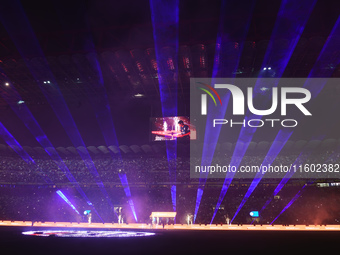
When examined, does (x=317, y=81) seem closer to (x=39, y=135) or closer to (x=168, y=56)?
(x=168, y=56)

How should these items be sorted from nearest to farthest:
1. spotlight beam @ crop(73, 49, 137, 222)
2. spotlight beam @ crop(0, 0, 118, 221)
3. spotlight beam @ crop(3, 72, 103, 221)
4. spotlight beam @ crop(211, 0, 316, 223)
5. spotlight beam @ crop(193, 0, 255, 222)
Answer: spotlight beam @ crop(211, 0, 316, 223)
spotlight beam @ crop(193, 0, 255, 222)
spotlight beam @ crop(0, 0, 118, 221)
spotlight beam @ crop(73, 49, 137, 222)
spotlight beam @ crop(3, 72, 103, 221)

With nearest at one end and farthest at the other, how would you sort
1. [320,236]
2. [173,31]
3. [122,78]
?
[320,236] < [173,31] < [122,78]

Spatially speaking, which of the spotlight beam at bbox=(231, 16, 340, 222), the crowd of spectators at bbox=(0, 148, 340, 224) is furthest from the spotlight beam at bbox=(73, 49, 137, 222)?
the spotlight beam at bbox=(231, 16, 340, 222)

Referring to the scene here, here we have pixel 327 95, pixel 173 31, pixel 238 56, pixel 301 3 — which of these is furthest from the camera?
pixel 327 95

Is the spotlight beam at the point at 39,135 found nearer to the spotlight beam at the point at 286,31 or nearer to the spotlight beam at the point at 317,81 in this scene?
the spotlight beam at the point at 317,81

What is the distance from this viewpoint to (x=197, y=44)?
7.08m

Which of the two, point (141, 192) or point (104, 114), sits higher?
point (104, 114)

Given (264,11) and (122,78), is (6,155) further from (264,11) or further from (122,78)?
(264,11)

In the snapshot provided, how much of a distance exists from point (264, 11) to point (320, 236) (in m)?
Answer: 6.21

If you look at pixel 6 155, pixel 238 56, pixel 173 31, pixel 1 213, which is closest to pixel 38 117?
pixel 6 155
